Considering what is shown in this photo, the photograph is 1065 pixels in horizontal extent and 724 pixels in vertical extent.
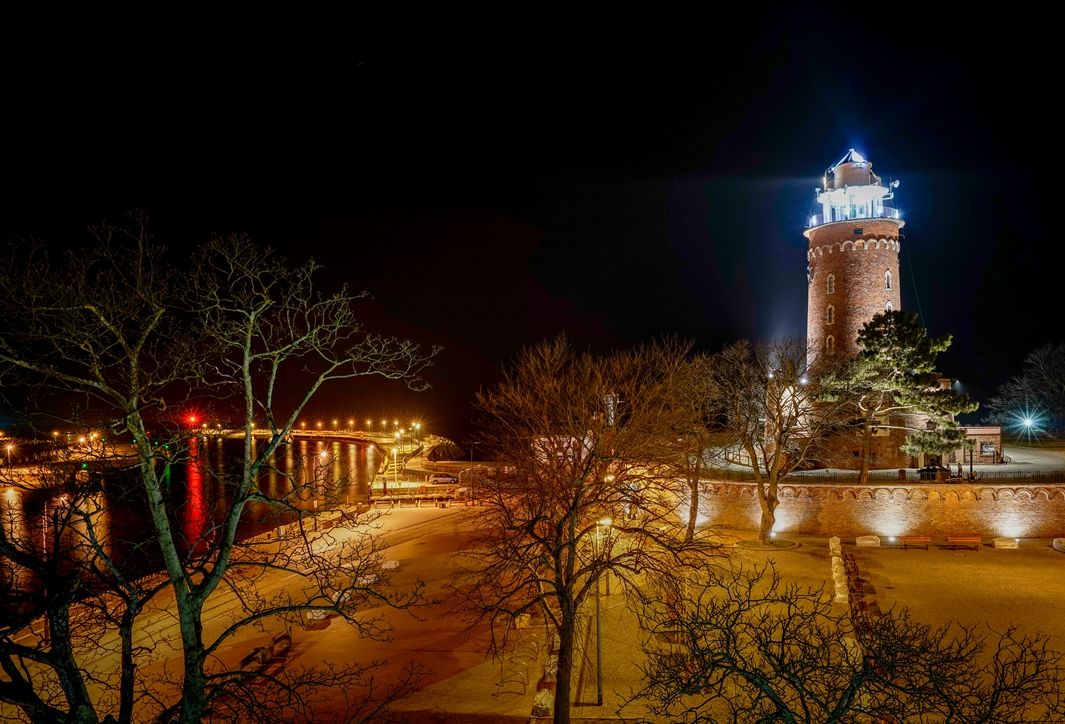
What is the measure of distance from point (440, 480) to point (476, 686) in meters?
28.2

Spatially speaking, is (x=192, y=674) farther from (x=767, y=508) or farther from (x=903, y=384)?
(x=903, y=384)

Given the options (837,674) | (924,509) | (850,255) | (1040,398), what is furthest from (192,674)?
(1040,398)

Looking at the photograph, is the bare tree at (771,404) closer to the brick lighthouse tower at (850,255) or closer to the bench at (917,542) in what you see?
the brick lighthouse tower at (850,255)

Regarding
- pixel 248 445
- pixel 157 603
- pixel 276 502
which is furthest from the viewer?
pixel 157 603

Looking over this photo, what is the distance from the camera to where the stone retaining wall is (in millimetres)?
25703

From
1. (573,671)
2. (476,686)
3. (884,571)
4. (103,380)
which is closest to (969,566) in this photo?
(884,571)

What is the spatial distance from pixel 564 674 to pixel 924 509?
66.5 ft

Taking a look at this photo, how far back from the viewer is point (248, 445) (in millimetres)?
9680

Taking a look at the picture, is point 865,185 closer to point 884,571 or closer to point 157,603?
point 884,571

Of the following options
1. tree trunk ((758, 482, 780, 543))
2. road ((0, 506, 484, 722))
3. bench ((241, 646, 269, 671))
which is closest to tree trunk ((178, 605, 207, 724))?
road ((0, 506, 484, 722))

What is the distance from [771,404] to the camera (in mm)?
26672

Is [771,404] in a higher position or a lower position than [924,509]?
higher

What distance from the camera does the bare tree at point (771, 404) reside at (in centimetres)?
2511

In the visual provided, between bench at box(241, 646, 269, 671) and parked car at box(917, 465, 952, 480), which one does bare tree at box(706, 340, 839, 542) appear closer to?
parked car at box(917, 465, 952, 480)
